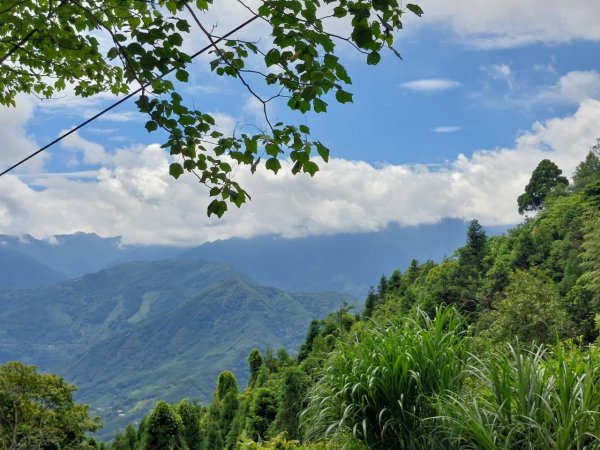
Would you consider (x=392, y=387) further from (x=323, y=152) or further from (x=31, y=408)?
(x=31, y=408)

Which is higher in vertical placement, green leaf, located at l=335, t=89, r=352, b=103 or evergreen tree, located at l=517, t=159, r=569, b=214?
evergreen tree, located at l=517, t=159, r=569, b=214

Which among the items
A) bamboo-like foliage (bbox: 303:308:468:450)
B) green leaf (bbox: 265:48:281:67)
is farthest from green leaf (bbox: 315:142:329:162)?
bamboo-like foliage (bbox: 303:308:468:450)

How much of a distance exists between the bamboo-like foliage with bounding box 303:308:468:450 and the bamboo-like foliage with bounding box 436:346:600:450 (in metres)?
0.33

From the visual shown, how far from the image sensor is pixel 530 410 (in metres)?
4.11

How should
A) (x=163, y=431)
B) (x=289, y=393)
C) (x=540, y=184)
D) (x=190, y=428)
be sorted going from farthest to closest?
(x=540, y=184) < (x=190, y=428) < (x=163, y=431) < (x=289, y=393)

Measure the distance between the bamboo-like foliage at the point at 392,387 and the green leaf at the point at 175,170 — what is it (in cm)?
226

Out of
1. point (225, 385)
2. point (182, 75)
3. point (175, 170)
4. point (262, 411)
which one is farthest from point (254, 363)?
point (182, 75)

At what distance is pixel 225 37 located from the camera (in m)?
3.59

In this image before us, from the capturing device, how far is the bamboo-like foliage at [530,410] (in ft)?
13.0

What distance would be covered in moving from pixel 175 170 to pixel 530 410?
297 cm

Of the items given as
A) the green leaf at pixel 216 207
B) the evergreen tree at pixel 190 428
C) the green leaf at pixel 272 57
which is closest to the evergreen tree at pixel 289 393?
the evergreen tree at pixel 190 428

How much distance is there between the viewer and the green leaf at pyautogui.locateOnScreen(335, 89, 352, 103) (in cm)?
331

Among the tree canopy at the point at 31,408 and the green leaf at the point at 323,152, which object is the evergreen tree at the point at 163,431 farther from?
the green leaf at the point at 323,152

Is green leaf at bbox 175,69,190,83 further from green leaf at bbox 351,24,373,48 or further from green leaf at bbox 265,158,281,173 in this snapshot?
green leaf at bbox 351,24,373,48
